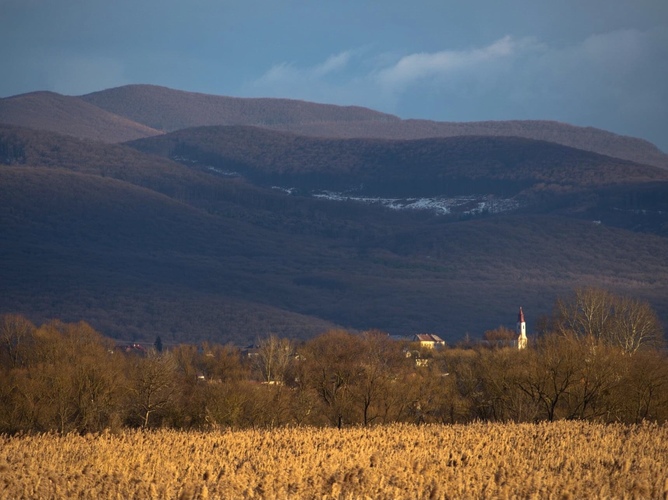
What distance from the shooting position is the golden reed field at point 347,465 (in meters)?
26.4

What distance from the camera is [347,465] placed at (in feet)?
98.0

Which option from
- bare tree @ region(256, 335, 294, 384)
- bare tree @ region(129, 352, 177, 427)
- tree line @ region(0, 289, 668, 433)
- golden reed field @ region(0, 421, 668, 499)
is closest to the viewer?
golden reed field @ region(0, 421, 668, 499)

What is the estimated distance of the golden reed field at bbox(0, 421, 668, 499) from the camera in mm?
26438

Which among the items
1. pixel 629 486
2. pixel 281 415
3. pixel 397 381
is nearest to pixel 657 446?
pixel 629 486

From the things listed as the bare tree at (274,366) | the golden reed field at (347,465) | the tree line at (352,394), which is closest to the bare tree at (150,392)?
the tree line at (352,394)

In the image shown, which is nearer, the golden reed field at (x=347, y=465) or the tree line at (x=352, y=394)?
the golden reed field at (x=347, y=465)

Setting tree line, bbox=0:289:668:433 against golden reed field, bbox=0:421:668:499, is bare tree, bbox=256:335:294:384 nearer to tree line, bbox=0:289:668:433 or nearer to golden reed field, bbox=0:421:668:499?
tree line, bbox=0:289:668:433

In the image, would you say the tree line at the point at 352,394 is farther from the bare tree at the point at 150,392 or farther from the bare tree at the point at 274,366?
the bare tree at the point at 274,366

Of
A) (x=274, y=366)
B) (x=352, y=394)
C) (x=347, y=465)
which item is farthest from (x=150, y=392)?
(x=347, y=465)

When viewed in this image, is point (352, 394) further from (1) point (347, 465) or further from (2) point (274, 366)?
(1) point (347, 465)

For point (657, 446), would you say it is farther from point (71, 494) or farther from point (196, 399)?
point (196, 399)

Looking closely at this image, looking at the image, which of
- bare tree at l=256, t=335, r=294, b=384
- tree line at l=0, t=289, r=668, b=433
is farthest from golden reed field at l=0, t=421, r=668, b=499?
bare tree at l=256, t=335, r=294, b=384

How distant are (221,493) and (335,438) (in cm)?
1062

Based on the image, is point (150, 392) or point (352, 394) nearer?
point (150, 392)
